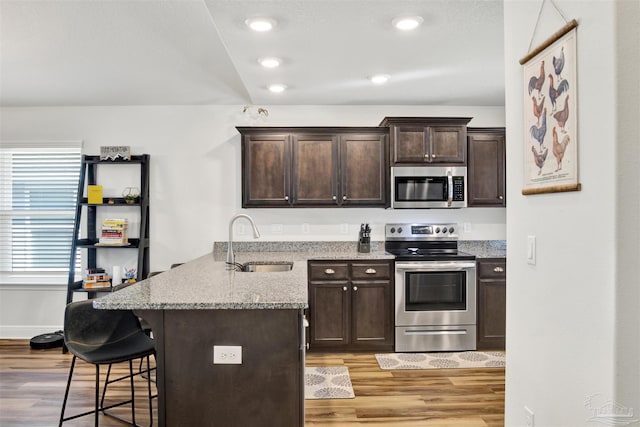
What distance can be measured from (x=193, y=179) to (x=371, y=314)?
230 centimetres

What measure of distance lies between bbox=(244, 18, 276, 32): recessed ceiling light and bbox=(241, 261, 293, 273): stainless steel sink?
1.79 meters

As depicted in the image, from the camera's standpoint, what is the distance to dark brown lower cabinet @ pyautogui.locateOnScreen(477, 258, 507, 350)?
4035 millimetres

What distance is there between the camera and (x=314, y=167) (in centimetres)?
422

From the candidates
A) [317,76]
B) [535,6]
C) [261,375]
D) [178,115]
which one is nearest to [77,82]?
[178,115]

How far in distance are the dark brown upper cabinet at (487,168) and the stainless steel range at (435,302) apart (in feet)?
2.35

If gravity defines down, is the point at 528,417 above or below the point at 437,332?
above

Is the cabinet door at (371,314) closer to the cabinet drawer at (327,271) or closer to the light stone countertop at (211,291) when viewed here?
the cabinet drawer at (327,271)

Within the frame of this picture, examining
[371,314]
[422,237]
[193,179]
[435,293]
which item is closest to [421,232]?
[422,237]

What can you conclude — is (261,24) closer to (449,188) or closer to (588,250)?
(588,250)

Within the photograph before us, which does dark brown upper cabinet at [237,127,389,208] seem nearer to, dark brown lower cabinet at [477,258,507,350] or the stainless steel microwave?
the stainless steel microwave

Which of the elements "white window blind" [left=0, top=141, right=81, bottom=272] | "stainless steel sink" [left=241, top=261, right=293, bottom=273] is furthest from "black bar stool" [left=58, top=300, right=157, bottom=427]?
"white window blind" [left=0, top=141, right=81, bottom=272]

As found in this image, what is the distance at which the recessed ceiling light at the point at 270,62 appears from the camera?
10.2 ft

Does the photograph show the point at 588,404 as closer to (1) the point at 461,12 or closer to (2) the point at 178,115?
(1) the point at 461,12

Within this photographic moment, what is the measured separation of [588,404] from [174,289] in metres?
1.82
